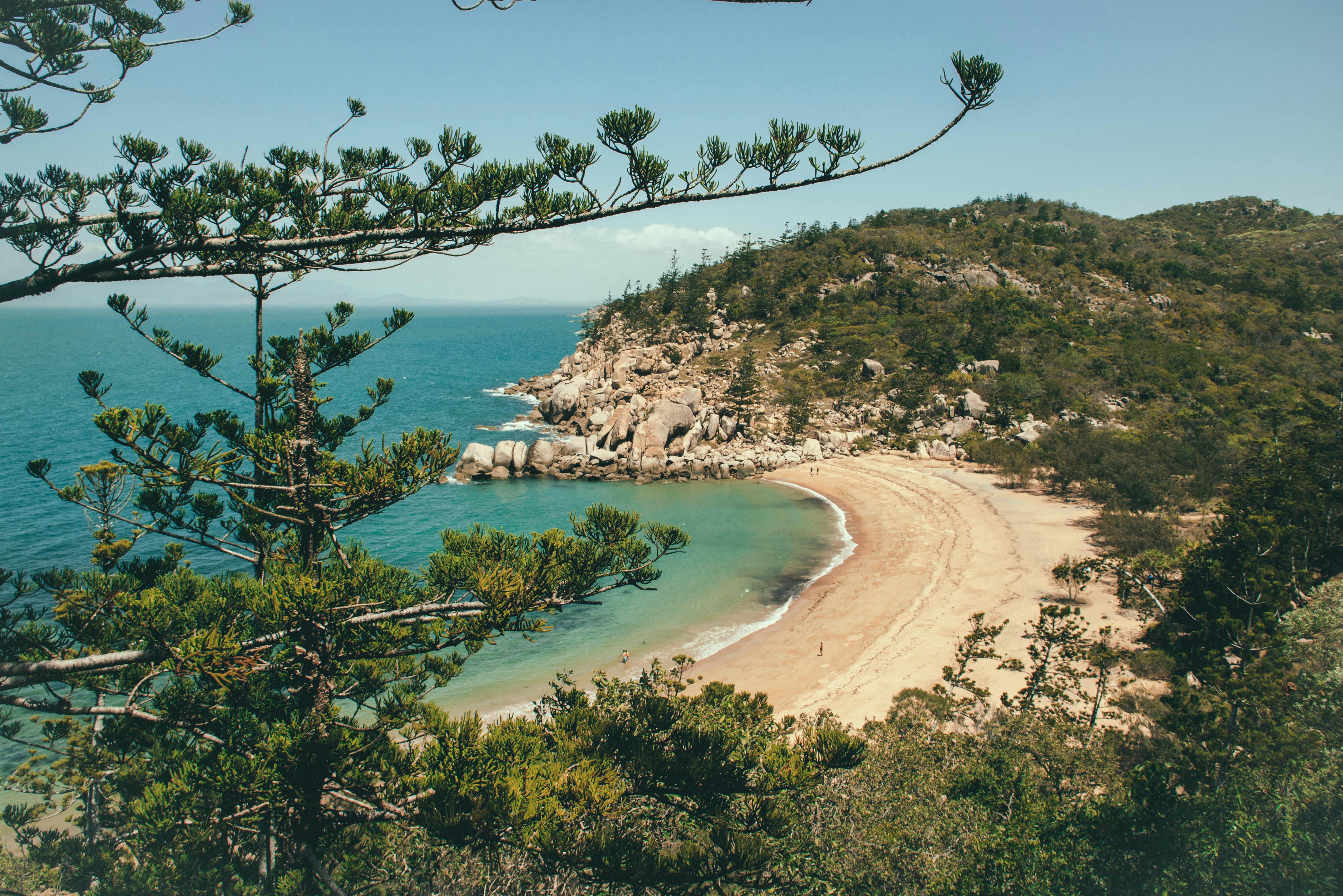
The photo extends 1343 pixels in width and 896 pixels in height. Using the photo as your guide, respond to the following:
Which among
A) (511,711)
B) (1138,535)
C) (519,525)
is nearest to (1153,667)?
(1138,535)

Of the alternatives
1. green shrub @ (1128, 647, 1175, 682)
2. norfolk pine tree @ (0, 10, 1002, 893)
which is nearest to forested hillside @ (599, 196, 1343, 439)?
green shrub @ (1128, 647, 1175, 682)

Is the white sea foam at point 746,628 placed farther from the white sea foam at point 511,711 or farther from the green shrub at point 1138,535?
the green shrub at point 1138,535

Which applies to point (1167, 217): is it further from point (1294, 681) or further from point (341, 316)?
point (341, 316)

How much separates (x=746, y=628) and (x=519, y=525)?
466 inches

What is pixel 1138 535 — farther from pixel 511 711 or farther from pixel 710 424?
pixel 710 424

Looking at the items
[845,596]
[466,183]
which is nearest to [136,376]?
[845,596]

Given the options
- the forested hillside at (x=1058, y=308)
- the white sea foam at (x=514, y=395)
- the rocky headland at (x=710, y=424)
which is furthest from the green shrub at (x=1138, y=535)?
the white sea foam at (x=514, y=395)

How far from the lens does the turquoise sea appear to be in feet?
55.4

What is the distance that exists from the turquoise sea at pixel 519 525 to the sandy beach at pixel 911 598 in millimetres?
1468

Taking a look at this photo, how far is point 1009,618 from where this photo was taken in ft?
55.1

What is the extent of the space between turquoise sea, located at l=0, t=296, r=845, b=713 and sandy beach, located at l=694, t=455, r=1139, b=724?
1.47m

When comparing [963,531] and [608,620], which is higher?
[963,531]

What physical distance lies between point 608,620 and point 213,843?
12.6 meters

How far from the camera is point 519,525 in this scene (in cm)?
2586
